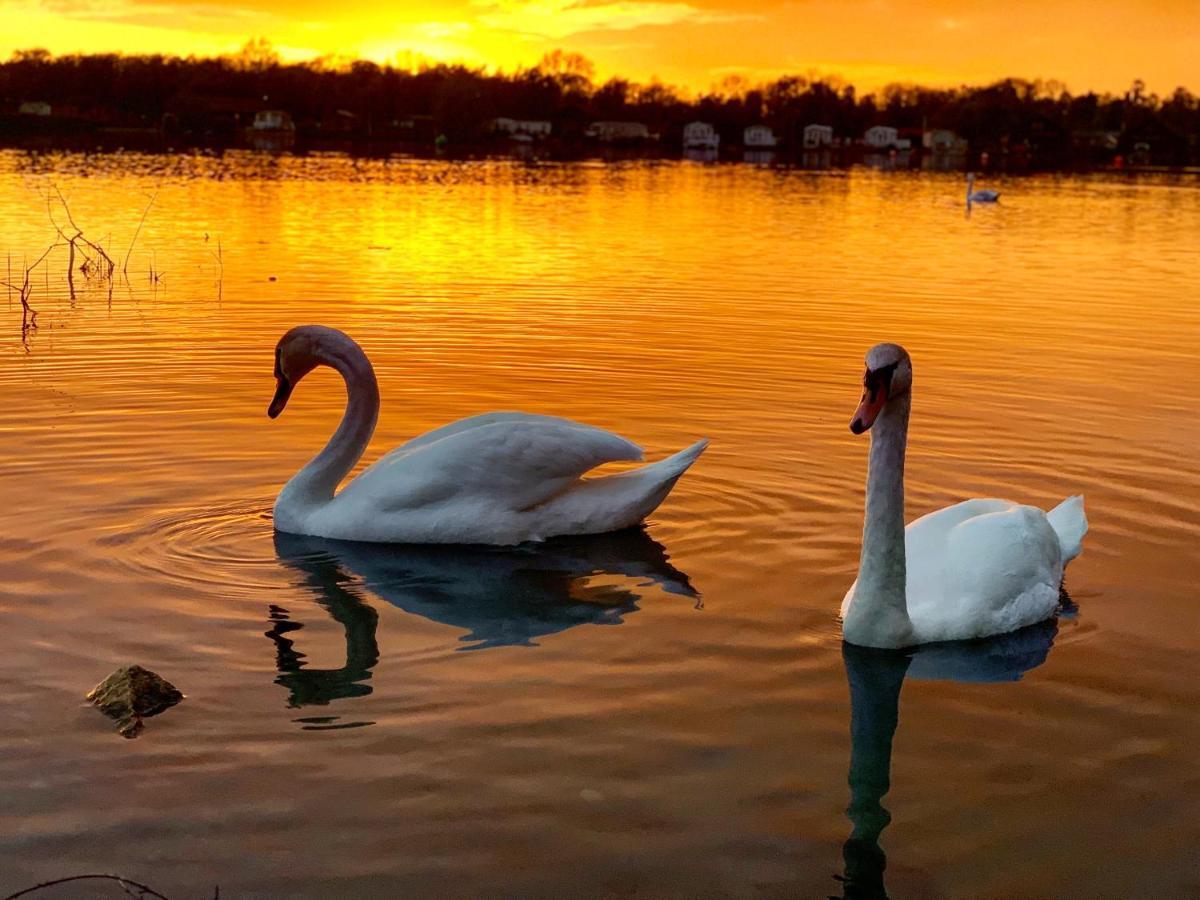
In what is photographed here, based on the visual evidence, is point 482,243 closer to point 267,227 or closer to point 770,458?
point 267,227

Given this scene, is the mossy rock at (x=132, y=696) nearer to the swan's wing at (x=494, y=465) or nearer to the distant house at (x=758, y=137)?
the swan's wing at (x=494, y=465)

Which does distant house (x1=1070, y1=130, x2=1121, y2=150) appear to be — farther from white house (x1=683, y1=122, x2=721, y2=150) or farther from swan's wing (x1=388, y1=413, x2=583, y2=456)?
swan's wing (x1=388, y1=413, x2=583, y2=456)

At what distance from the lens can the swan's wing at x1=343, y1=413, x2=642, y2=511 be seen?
799 centimetres

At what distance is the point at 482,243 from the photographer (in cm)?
2648

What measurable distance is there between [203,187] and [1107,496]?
35.7m

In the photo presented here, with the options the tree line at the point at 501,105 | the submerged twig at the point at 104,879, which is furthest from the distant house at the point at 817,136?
the submerged twig at the point at 104,879

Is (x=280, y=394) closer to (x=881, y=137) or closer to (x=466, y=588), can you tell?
(x=466, y=588)

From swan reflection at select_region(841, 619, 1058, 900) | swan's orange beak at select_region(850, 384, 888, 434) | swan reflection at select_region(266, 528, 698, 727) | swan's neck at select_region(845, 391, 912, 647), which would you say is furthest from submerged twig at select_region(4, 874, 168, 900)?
swan's neck at select_region(845, 391, 912, 647)

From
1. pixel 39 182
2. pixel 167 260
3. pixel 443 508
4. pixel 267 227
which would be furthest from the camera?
pixel 39 182

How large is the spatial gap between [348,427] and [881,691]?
12.7 ft

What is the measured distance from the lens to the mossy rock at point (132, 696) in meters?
5.45

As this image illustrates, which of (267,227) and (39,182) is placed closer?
(267,227)

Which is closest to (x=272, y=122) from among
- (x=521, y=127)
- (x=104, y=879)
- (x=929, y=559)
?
(x=521, y=127)

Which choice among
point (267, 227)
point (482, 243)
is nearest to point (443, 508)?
point (482, 243)
